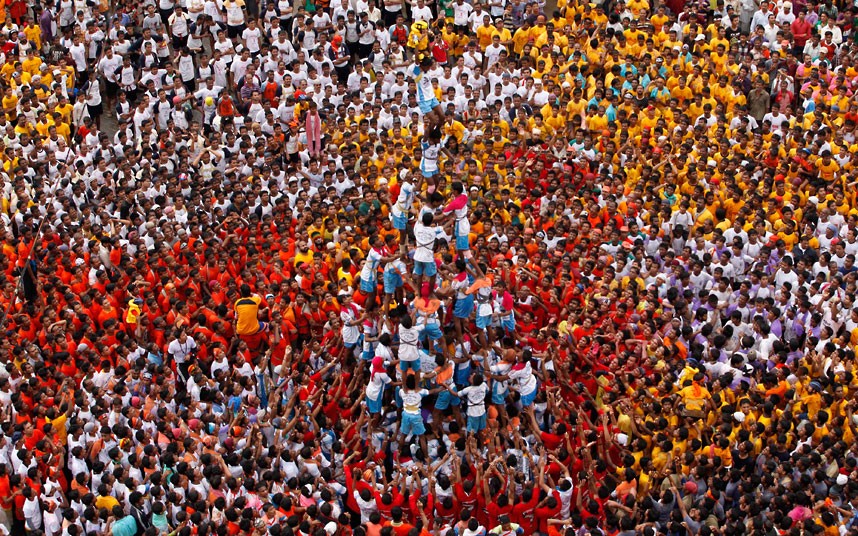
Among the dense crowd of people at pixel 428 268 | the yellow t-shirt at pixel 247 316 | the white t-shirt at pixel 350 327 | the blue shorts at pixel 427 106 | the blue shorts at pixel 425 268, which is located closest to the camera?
the dense crowd of people at pixel 428 268

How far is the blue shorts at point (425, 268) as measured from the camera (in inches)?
778

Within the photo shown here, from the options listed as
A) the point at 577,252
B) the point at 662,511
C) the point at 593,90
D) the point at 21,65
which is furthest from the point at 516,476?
the point at 21,65

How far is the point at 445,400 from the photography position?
67.3 feet

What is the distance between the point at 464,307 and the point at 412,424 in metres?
1.71

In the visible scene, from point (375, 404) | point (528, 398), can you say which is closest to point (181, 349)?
point (375, 404)

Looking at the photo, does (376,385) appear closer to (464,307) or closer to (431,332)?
(431,332)

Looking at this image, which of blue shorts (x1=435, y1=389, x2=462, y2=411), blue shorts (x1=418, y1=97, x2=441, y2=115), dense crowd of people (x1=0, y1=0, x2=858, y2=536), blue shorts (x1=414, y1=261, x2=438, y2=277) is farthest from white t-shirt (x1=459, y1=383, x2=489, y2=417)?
blue shorts (x1=418, y1=97, x2=441, y2=115)

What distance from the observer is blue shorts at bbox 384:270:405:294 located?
20391mm

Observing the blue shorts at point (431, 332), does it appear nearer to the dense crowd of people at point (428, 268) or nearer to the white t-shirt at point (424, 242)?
the dense crowd of people at point (428, 268)

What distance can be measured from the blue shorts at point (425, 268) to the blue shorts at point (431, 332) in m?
0.70

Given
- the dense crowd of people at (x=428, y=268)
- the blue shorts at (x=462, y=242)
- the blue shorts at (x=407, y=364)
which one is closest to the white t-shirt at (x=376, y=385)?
the dense crowd of people at (x=428, y=268)

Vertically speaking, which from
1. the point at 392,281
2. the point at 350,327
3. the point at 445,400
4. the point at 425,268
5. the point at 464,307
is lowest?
the point at 445,400

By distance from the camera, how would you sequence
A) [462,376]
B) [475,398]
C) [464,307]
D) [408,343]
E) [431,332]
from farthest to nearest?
1. [462,376]
2. [464,307]
3. [431,332]
4. [475,398]
5. [408,343]

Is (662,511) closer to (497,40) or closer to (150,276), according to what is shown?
(150,276)
